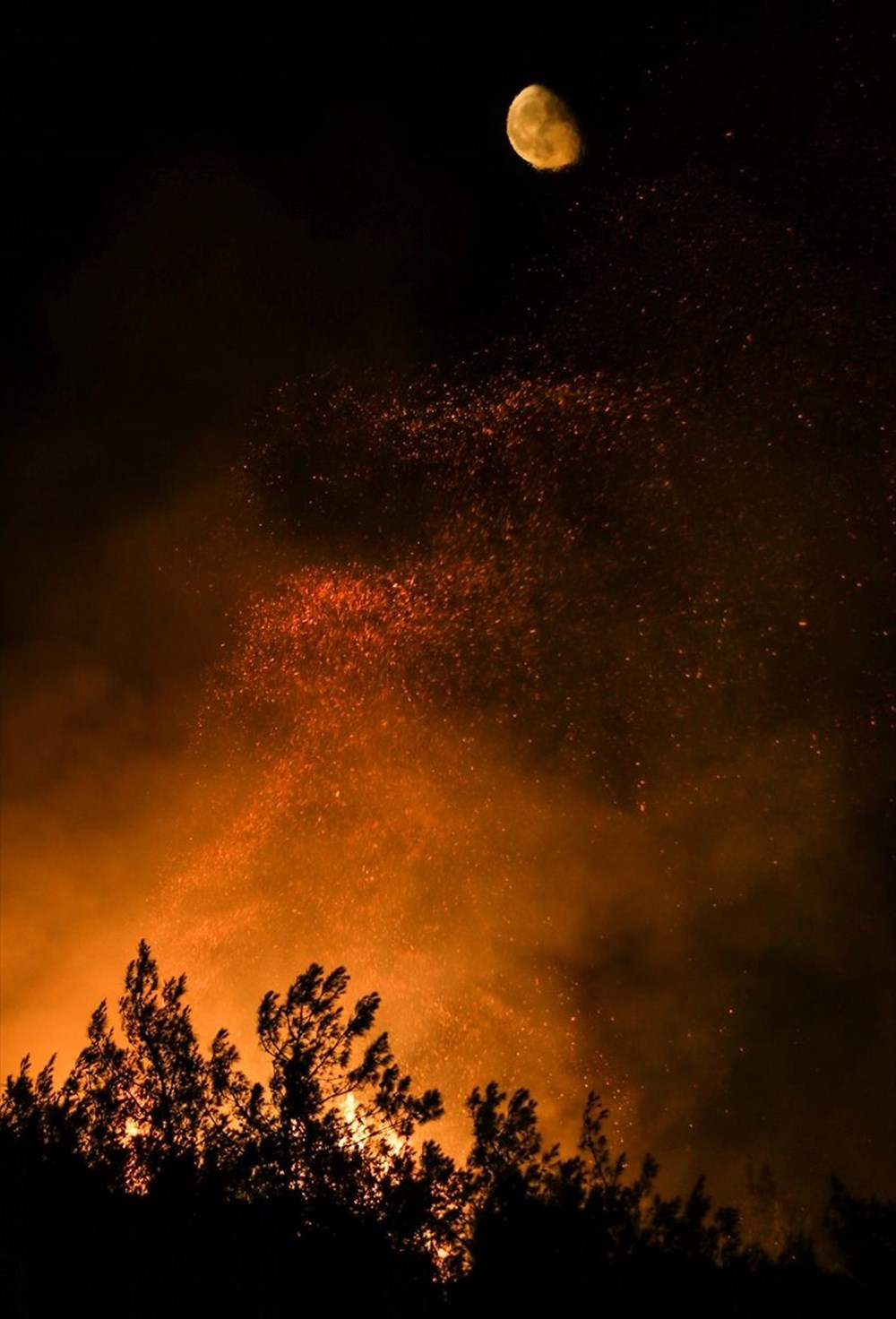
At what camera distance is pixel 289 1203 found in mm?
7715

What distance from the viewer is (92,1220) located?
6.86 metres

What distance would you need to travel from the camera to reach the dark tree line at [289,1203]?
21.7 ft

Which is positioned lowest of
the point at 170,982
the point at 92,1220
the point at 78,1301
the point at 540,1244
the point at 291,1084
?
the point at 78,1301

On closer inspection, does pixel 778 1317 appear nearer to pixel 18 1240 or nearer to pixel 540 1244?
pixel 540 1244

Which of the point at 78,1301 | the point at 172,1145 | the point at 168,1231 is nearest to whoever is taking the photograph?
the point at 78,1301

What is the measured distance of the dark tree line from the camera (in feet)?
21.7

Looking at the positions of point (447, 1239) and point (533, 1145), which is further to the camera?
point (533, 1145)

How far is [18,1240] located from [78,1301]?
491 millimetres

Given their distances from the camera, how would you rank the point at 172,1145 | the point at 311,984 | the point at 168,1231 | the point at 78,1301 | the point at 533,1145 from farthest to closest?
1. the point at 533,1145
2. the point at 311,984
3. the point at 172,1145
4. the point at 168,1231
5. the point at 78,1301

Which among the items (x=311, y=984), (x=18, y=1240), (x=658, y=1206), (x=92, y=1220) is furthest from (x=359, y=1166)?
(x=658, y=1206)

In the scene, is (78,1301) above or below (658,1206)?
below

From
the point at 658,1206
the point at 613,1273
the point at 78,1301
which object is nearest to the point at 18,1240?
the point at 78,1301

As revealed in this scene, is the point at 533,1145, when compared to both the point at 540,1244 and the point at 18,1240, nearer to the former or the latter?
the point at 540,1244

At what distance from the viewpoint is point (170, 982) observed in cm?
872
